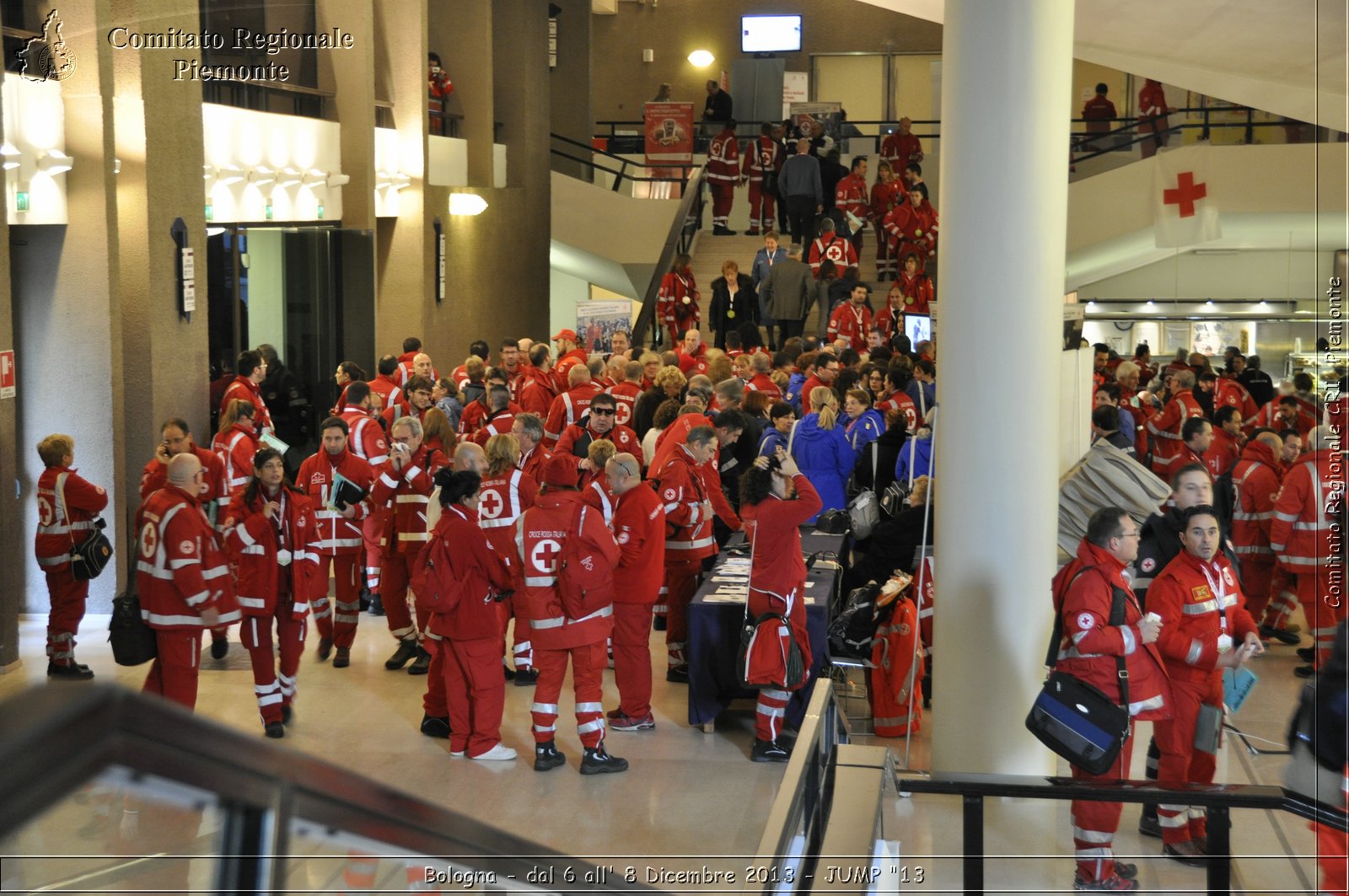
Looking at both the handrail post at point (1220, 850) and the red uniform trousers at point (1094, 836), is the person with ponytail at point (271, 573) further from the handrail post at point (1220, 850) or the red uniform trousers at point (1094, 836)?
the handrail post at point (1220, 850)

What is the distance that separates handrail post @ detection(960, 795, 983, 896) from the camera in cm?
390

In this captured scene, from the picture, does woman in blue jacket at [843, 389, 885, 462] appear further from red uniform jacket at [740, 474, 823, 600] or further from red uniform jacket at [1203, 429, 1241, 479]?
red uniform jacket at [740, 474, 823, 600]

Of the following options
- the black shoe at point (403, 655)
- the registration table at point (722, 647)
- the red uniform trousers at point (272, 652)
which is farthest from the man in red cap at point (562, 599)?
the black shoe at point (403, 655)

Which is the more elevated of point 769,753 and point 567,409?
point 567,409

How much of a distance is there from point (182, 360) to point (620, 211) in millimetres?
12939

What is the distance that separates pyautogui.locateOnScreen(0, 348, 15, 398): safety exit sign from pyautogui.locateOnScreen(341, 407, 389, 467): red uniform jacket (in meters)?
2.24

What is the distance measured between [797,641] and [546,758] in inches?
60.8

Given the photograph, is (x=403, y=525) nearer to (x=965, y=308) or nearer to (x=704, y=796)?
→ (x=704, y=796)

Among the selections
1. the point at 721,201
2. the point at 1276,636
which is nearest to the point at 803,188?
the point at 721,201

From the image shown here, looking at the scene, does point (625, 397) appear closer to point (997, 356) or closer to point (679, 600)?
point (679, 600)

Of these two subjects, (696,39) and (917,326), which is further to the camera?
(696,39)

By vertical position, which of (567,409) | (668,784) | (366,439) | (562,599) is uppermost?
(567,409)

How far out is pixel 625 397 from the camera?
12.2m

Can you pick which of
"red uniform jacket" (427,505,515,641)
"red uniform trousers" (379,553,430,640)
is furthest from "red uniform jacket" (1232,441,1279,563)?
"red uniform trousers" (379,553,430,640)
